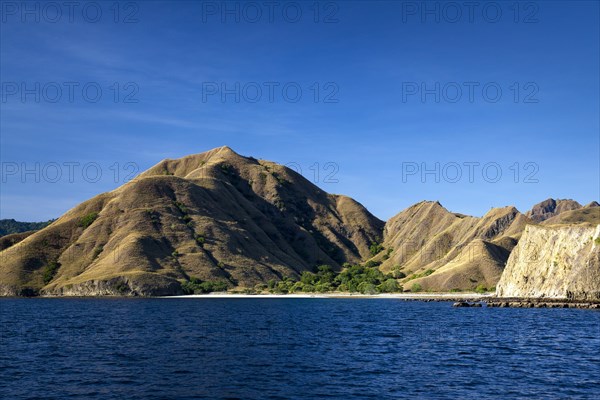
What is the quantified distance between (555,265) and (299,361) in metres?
125

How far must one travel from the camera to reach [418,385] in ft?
129

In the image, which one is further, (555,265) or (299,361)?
A: (555,265)

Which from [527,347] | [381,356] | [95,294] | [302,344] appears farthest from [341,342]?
[95,294]

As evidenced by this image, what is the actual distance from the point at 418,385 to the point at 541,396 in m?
8.24

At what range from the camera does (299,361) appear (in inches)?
1987

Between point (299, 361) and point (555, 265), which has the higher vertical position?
point (555, 265)

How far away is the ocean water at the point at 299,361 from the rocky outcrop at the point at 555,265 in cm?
5682

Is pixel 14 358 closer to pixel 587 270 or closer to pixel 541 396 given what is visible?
pixel 541 396

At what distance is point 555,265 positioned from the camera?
152 m

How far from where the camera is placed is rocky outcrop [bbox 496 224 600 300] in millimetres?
137000

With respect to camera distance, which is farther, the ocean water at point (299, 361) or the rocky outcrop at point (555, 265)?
the rocky outcrop at point (555, 265)

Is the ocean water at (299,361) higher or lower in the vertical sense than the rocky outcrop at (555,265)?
lower

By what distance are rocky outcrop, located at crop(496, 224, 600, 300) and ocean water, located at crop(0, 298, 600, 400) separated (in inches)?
2237

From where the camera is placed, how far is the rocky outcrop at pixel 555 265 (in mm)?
137000
